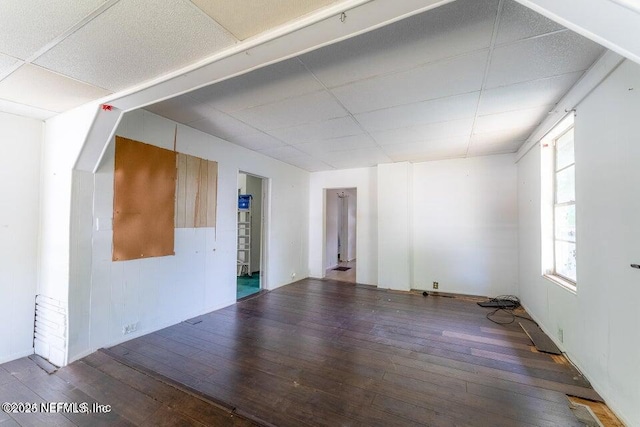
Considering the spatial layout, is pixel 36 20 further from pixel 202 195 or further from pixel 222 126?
pixel 202 195

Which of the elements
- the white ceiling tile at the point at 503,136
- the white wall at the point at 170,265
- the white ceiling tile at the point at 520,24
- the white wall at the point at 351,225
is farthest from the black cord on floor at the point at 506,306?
the white wall at the point at 351,225

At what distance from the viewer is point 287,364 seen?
7.98 feet

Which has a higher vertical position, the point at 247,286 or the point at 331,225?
the point at 331,225

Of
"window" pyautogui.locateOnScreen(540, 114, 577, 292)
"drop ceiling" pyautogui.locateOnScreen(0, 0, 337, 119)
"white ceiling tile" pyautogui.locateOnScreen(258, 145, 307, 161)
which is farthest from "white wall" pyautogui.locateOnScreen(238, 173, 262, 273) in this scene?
"window" pyautogui.locateOnScreen(540, 114, 577, 292)

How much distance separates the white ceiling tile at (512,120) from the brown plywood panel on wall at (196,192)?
141 inches

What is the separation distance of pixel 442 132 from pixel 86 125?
3.98 meters

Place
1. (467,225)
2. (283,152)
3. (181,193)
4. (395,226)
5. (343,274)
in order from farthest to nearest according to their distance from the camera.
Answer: (343,274)
(395,226)
(467,225)
(283,152)
(181,193)

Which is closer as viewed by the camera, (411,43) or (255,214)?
Result: (411,43)

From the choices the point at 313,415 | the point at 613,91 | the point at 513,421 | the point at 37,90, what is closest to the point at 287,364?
the point at 313,415

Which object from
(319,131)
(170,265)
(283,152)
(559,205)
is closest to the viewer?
(559,205)

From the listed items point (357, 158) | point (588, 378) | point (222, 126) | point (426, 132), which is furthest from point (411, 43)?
point (357, 158)

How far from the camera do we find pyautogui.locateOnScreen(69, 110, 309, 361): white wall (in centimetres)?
261

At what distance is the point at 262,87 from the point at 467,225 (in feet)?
14.4

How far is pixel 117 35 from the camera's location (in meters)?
1.46
